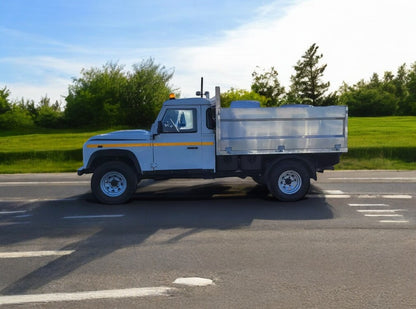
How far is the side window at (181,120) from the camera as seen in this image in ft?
31.2

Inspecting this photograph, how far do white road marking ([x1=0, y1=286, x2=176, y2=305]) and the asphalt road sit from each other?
0.04ft

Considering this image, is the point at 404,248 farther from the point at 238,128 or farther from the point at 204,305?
the point at 238,128

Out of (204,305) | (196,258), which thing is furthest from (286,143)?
(204,305)

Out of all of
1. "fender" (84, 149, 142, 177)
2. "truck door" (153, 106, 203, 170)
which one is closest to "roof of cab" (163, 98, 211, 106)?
"truck door" (153, 106, 203, 170)

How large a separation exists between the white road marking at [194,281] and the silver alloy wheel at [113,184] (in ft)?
16.4

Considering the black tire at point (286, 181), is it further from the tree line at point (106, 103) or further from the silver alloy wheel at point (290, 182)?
the tree line at point (106, 103)

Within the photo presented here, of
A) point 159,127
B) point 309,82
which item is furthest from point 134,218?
point 309,82

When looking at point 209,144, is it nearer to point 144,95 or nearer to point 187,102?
point 187,102

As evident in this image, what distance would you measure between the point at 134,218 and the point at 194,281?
11.9 feet

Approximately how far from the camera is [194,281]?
191 inches

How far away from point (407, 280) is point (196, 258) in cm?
262

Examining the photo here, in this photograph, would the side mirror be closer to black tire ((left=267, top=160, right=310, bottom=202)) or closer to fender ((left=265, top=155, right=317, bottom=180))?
fender ((left=265, top=155, right=317, bottom=180))

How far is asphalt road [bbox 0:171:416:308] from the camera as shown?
4.44m

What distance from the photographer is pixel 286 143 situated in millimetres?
9508
